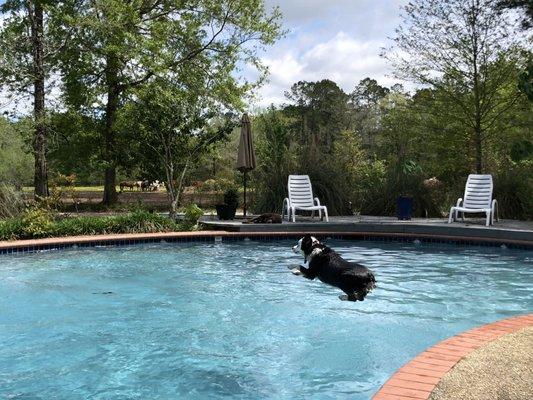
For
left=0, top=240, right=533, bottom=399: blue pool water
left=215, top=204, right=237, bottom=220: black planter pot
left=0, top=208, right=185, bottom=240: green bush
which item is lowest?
left=0, top=240, right=533, bottom=399: blue pool water

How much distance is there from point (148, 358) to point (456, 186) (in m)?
11.1

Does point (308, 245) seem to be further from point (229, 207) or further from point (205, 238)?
point (229, 207)

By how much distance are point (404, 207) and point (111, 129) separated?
10662mm

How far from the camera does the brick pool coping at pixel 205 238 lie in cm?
957

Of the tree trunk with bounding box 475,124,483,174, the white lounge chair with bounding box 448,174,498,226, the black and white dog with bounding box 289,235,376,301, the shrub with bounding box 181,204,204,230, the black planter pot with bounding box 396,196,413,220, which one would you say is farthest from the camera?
the tree trunk with bounding box 475,124,483,174

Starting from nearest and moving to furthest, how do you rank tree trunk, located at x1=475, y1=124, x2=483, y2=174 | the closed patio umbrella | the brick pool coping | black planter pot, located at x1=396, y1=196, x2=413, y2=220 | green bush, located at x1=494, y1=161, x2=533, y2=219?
the brick pool coping < black planter pot, located at x1=396, y1=196, x2=413, y2=220 < green bush, located at x1=494, y1=161, x2=533, y2=219 < the closed patio umbrella < tree trunk, located at x1=475, y1=124, x2=483, y2=174

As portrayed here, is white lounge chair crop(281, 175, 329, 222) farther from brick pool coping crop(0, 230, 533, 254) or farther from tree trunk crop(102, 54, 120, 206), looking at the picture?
tree trunk crop(102, 54, 120, 206)

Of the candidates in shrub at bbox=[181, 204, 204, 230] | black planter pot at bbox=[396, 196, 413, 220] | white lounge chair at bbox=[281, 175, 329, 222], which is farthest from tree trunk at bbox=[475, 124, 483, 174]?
shrub at bbox=[181, 204, 204, 230]

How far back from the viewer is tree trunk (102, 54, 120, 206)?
1823 centimetres

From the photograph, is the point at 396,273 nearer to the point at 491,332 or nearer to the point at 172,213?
the point at 491,332

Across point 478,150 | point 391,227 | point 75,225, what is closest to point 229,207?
point 75,225

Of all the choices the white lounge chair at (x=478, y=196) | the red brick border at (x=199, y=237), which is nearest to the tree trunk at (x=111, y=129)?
the red brick border at (x=199, y=237)

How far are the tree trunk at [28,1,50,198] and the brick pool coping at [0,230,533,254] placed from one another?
4738 millimetres

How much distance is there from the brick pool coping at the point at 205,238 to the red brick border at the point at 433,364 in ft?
21.1
